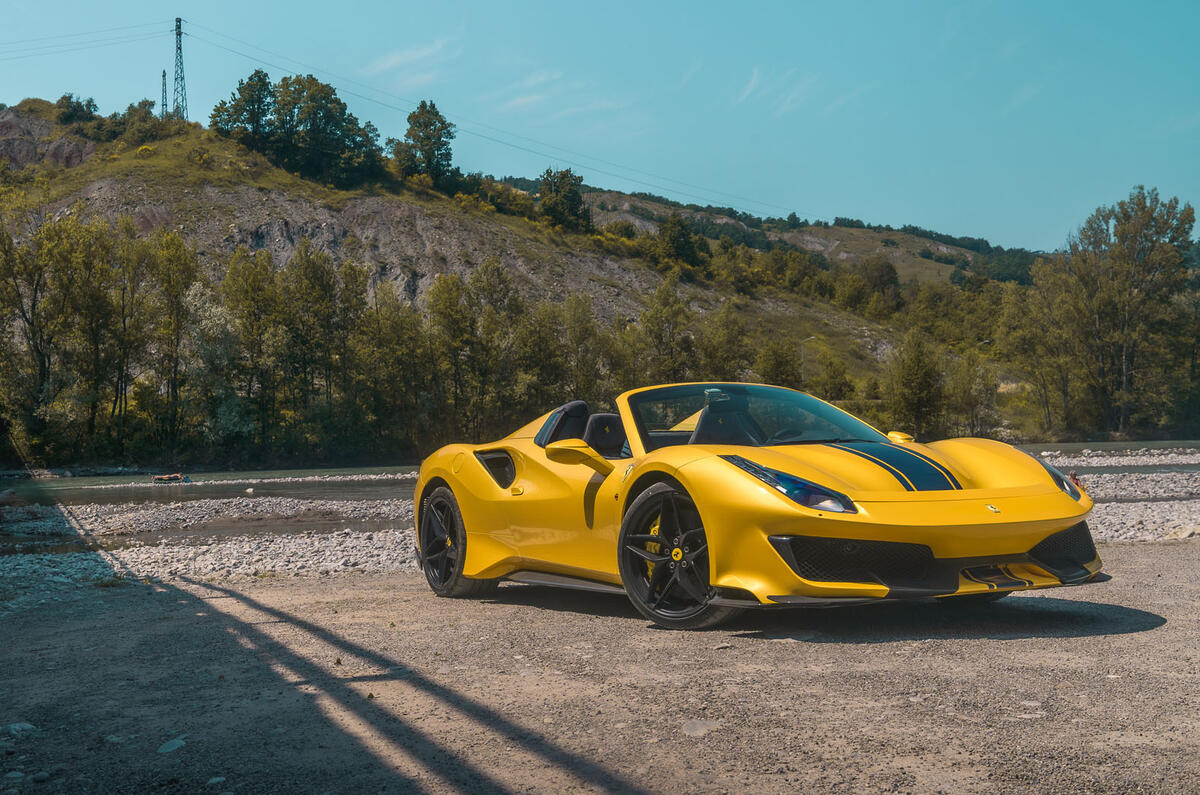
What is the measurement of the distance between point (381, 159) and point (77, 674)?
133253mm

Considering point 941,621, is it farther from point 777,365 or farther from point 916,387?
point 777,365

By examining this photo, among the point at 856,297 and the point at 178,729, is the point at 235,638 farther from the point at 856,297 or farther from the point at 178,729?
the point at 856,297

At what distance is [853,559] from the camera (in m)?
4.52

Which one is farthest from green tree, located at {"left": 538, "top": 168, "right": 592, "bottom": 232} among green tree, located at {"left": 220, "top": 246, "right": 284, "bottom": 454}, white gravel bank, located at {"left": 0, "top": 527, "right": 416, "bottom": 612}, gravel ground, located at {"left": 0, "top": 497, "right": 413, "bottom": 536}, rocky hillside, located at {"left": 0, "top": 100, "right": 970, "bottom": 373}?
white gravel bank, located at {"left": 0, "top": 527, "right": 416, "bottom": 612}

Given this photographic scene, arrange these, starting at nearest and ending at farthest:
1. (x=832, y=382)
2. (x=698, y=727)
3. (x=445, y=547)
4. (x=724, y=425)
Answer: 1. (x=698, y=727)
2. (x=724, y=425)
3. (x=445, y=547)
4. (x=832, y=382)

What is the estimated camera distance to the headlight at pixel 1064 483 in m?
5.15

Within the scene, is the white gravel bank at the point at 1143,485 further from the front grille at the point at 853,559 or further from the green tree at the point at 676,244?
the green tree at the point at 676,244

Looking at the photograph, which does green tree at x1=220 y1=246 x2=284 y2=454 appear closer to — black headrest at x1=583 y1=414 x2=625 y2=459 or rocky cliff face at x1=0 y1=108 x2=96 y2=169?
black headrest at x1=583 y1=414 x2=625 y2=459

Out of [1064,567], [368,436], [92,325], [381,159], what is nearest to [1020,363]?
[368,436]

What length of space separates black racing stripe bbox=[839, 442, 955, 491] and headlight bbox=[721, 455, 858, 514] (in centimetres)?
54

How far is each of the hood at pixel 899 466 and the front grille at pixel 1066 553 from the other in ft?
1.01

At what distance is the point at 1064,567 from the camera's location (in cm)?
484

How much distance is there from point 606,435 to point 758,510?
1.58m

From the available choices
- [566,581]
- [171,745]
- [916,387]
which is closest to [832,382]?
[916,387]
